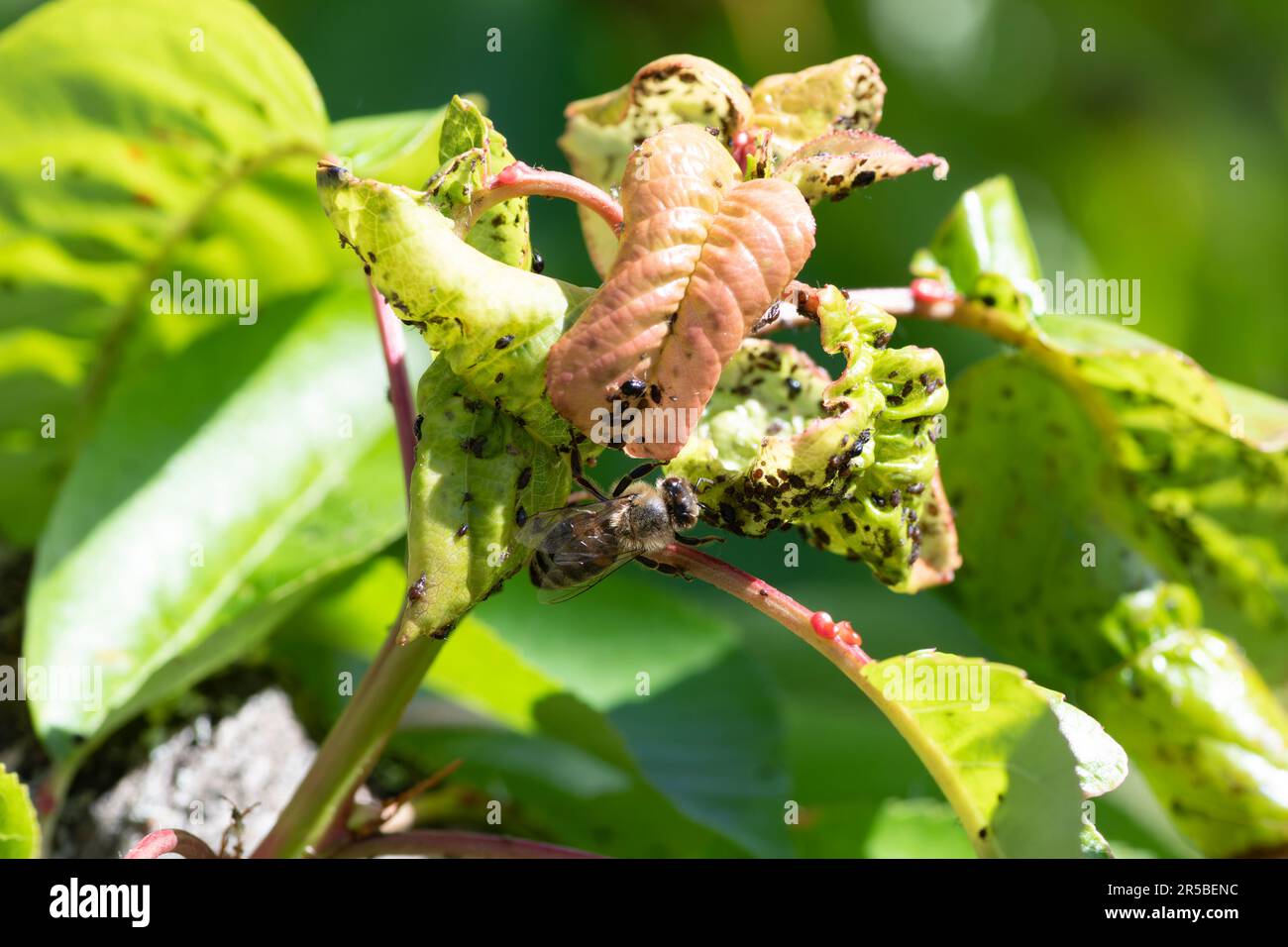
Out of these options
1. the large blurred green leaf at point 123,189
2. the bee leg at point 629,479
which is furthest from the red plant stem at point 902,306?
the large blurred green leaf at point 123,189

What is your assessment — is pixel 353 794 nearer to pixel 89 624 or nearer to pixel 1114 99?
pixel 89 624

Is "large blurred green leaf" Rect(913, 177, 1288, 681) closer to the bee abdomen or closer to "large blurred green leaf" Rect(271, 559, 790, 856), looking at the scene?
"large blurred green leaf" Rect(271, 559, 790, 856)

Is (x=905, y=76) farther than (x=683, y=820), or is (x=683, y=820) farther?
(x=905, y=76)

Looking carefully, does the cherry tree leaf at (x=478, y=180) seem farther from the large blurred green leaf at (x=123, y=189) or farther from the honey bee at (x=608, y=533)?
the large blurred green leaf at (x=123, y=189)

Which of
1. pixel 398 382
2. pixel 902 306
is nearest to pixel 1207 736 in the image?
pixel 902 306
